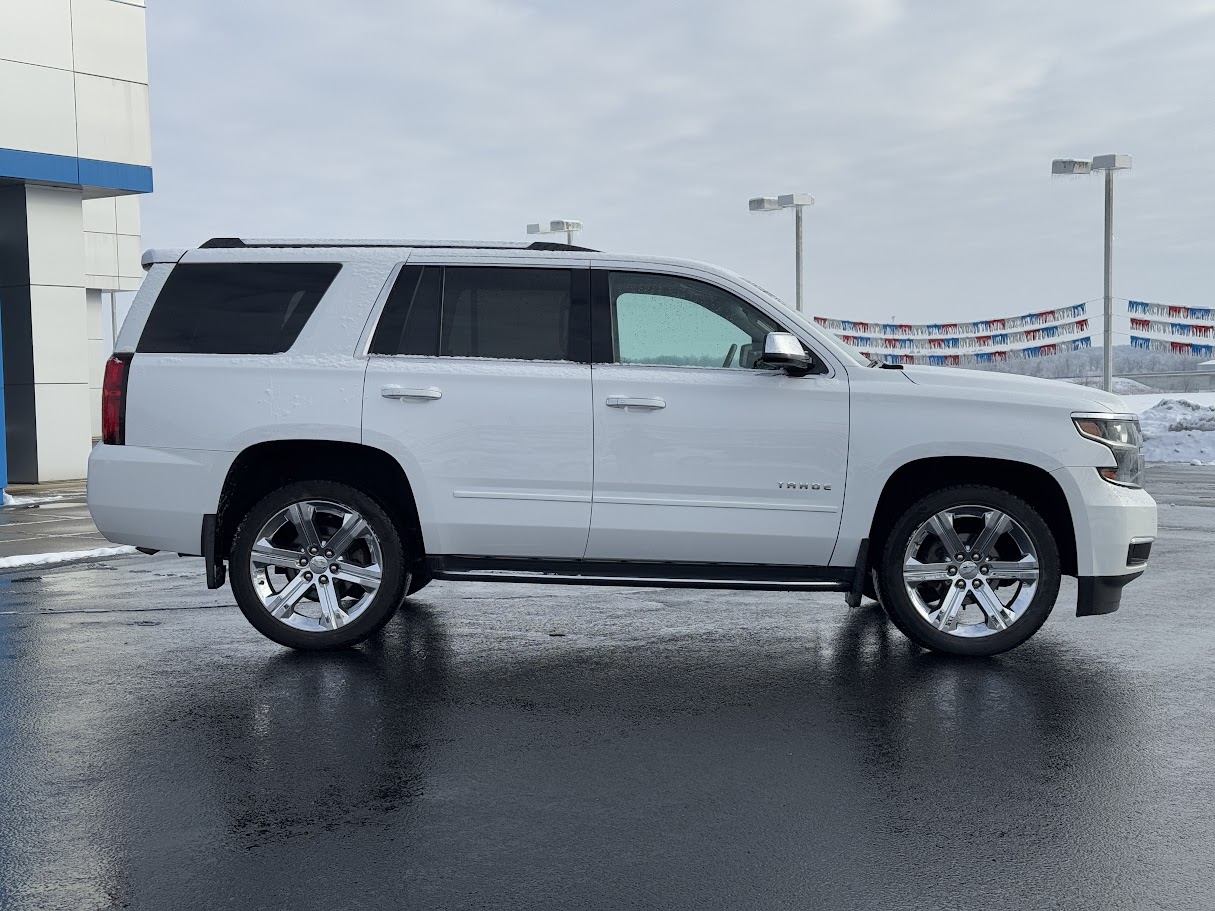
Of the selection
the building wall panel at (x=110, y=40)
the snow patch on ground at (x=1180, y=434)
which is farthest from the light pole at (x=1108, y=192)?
the building wall panel at (x=110, y=40)

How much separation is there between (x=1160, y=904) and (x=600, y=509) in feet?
12.1

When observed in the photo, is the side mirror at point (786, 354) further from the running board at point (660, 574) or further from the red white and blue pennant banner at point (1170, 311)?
the red white and blue pennant banner at point (1170, 311)

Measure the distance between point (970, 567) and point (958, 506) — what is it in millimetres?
340

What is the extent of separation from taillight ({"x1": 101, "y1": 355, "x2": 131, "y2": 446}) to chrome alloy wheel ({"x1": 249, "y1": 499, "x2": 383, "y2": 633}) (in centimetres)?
97

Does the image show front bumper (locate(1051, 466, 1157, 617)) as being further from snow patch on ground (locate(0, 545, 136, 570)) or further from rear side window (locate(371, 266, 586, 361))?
snow patch on ground (locate(0, 545, 136, 570))

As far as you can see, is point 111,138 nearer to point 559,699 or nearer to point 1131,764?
point 559,699

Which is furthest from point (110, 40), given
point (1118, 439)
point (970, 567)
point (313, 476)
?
point (1118, 439)

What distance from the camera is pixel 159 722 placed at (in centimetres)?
580

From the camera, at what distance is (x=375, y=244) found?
24.3 feet

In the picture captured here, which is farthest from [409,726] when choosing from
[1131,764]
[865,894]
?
[1131,764]

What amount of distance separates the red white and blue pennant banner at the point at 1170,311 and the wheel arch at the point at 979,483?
2686 centimetres

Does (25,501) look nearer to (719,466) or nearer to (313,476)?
(313,476)

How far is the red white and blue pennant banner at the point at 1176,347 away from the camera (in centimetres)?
3241

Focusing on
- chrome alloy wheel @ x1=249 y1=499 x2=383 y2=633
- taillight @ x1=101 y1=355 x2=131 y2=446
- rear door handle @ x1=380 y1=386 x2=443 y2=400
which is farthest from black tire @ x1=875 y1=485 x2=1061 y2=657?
taillight @ x1=101 y1=355 x2=131 y2=446
